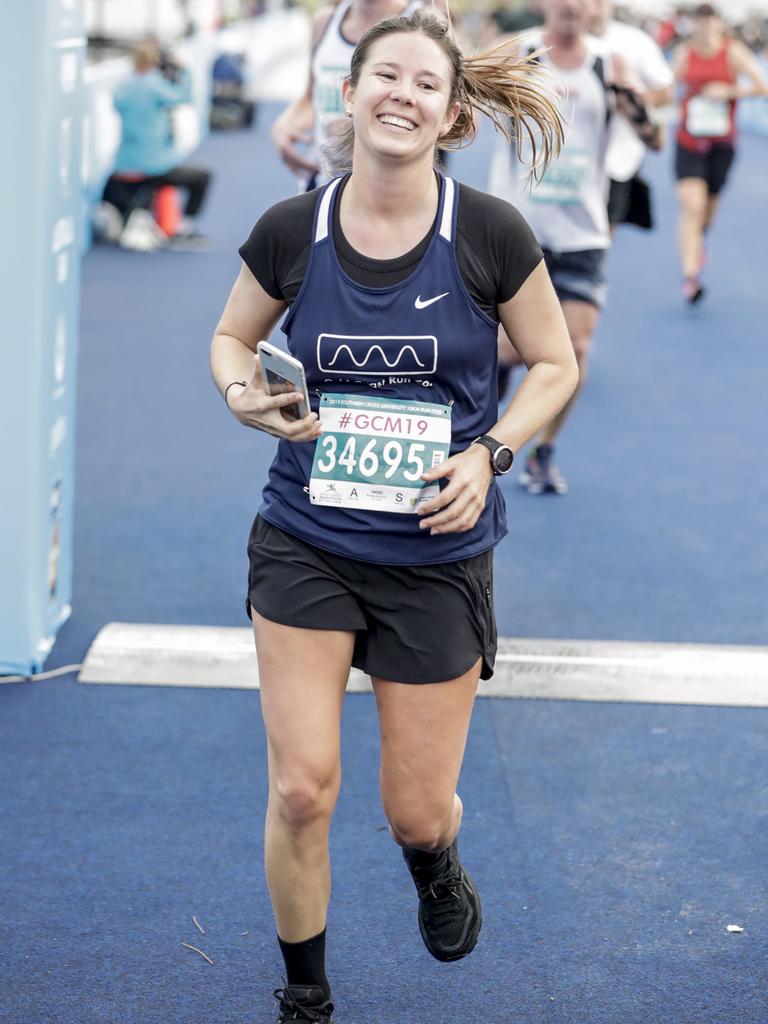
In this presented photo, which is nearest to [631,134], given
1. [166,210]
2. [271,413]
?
[271,413]

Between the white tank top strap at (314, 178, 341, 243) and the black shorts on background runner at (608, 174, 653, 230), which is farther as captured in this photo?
the black shorts on background runner at (608, 174, 653, 230)

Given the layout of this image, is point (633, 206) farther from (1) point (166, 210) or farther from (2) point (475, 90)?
(1) point (166, 210)

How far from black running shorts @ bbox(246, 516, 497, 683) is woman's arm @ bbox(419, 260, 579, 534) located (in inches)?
5.0

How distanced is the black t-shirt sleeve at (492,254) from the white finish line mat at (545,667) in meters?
2.10

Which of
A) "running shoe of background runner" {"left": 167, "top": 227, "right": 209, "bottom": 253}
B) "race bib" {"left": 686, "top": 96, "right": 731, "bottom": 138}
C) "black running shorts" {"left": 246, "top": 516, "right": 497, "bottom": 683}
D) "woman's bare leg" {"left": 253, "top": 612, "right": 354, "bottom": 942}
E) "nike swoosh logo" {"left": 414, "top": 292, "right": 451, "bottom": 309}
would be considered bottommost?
"running shoe of background runner" {"left": 167, "top": 227, "right": 209, "bottom": 253}

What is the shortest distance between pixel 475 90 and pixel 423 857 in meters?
1.51

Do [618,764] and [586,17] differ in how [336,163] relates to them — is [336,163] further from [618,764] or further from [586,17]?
[586,17]

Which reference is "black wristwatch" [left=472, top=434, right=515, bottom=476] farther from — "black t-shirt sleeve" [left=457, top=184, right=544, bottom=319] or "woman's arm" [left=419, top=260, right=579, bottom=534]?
"black t-shirt sleeve" [left=457, top=184, right=544, bottom=319]

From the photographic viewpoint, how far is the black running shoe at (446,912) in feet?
10.2

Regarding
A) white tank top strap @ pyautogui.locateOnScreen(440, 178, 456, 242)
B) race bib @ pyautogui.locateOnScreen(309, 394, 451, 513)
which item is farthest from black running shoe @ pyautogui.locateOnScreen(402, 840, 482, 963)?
white tank top strap @ pyautogui.locateOnScreen(440, 178, 456, 242)

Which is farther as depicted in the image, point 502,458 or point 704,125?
point 704,125

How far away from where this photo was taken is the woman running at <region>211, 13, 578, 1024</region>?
2.77 m

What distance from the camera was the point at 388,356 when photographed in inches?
109

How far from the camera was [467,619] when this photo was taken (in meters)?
2.92
